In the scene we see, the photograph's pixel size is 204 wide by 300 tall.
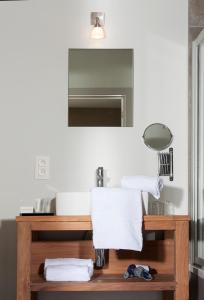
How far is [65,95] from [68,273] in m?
1.00

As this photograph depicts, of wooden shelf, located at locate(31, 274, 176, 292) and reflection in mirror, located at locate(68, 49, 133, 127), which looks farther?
reflection in mirror, located at locate(68, 49, 133, 127)

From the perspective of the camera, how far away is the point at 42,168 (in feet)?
10.2

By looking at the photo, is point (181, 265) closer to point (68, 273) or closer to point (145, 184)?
point (145, 184)

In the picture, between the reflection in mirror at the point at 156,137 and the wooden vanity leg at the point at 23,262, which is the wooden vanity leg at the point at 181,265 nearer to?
the reflection in mirror at the point at 156,137

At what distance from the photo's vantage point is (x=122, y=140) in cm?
315

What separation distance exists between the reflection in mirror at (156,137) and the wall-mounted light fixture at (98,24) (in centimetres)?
58

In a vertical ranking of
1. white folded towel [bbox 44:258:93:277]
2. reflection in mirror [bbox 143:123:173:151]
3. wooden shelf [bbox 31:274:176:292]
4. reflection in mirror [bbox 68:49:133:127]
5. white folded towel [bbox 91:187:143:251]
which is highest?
reflection in mirror [bbox 68:49:133:127]

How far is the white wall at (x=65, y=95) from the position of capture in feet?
10.3

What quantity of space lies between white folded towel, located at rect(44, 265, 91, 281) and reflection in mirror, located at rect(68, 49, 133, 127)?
2.71 ft

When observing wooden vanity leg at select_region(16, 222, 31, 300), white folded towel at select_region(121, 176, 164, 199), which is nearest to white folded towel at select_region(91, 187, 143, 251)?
white folded towel at select_region(121, 176, 164, 199)

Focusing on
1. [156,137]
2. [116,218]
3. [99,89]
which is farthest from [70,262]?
[99,89]

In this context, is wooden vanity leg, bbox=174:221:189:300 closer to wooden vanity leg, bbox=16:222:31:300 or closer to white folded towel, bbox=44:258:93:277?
white folded towel, bbox=44:258:93:277

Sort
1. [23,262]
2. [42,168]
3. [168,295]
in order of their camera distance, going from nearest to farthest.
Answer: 1. [23,262]
2. [168,295]
3. [42,168]

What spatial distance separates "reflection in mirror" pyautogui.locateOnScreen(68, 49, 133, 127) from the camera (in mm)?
3135
